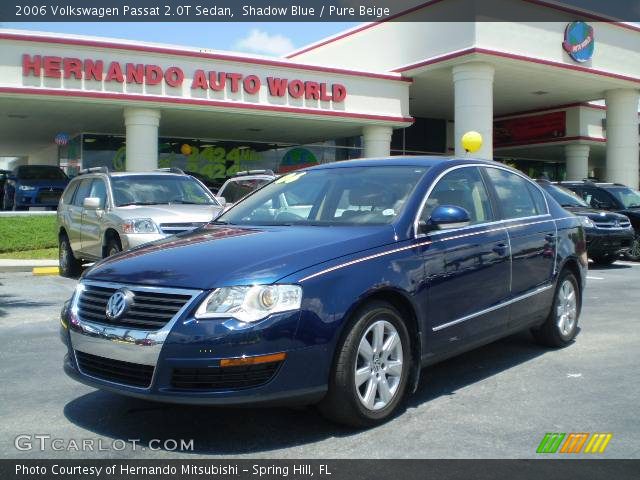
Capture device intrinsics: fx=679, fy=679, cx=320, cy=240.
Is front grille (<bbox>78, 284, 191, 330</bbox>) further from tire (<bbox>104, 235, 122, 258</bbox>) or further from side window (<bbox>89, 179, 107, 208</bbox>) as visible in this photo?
side window (<bbox>89, 179, 107, 208</bbox>)

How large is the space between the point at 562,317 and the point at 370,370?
2.95 meters

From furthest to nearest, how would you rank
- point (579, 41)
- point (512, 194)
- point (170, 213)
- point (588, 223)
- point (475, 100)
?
point (579, 41)
point (475, 100)
point (588, 223)
point (170, 213)
point (512, 194)

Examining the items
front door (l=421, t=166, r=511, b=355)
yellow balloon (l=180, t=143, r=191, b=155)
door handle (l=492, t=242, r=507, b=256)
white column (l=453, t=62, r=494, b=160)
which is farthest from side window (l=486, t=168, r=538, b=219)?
yellow balloon (l=180, t=143, r=191, b=155)

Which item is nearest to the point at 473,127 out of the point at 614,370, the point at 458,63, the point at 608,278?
the point at 458,63

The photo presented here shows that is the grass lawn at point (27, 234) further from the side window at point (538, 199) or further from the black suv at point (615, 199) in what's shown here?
the side window at point (538, 199)

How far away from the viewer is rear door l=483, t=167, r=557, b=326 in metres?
5.54

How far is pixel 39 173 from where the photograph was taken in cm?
2055

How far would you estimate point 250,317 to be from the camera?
11.9ft

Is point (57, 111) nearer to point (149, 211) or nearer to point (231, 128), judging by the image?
point (231, 128)

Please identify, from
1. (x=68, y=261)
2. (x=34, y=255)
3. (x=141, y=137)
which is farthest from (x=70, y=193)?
(x=141, y=137)

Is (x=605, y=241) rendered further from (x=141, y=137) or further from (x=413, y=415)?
(x=141, y=137)

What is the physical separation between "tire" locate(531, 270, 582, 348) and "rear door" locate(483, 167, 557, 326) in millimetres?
173

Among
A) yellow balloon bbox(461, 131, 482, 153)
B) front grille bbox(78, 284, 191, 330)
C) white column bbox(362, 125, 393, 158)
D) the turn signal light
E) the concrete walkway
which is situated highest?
white column bbox(362, 125, 393, 158)

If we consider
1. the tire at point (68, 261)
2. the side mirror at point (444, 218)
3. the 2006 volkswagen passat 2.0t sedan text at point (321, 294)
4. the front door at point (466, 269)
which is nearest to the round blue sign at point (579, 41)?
the tire at point (68, 261)
